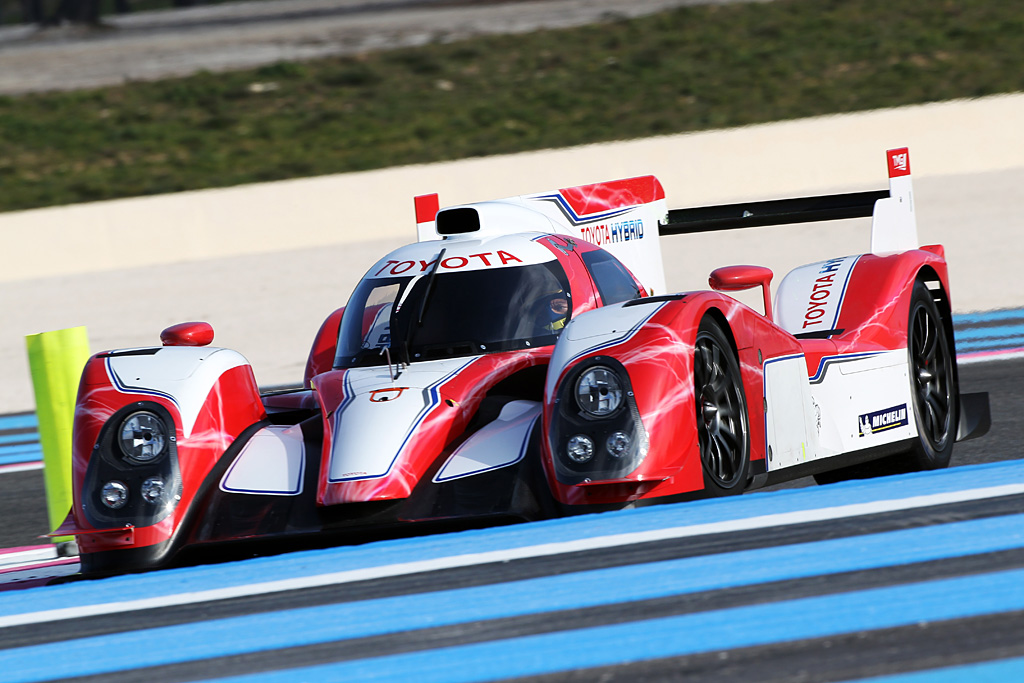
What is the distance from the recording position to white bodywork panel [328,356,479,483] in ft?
14.8

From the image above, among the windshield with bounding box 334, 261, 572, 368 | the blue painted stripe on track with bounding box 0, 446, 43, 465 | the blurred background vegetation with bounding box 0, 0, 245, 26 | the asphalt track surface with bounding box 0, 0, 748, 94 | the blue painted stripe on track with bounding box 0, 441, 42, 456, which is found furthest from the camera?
the blurred background vegetation with bounding box 0, 0, 245, 26

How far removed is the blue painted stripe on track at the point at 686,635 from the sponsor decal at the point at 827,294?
9.41 ft

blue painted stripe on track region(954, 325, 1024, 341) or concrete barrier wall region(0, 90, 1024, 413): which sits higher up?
concrete barrier wall region(0, 90, 1024, 413)

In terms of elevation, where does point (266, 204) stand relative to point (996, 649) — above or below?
above

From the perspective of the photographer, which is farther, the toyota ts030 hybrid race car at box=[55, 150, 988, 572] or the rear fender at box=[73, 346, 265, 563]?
the rear fender at box=[73, 346, 265, 563]

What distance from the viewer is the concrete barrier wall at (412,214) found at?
16.0 m

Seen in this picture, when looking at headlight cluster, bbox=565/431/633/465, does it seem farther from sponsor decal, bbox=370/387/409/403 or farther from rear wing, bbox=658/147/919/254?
rear wing, bbox=658/147/919/254

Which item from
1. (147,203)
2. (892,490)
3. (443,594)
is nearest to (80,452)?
(443,594)

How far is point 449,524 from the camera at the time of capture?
442 centimetres

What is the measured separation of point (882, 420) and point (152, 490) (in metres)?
2.87

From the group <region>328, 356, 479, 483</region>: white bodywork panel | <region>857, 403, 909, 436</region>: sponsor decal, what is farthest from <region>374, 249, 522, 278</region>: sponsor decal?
<region>857, 403, 909, 436</region>: sponsor decal

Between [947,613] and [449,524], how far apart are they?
5.91 ft

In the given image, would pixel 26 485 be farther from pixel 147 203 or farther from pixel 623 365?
pixel 147 203

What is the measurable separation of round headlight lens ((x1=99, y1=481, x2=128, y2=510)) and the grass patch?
17.0 metres
